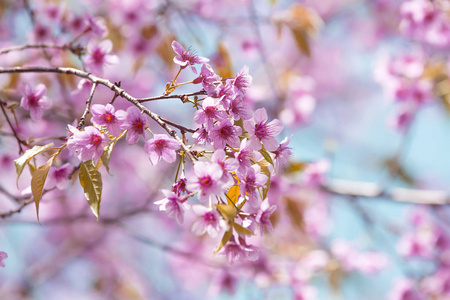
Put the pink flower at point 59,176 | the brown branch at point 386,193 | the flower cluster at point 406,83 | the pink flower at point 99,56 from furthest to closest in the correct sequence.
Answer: the flower cluster at point 406,83
the brown branch at point 386,193
the pink flower at point 99,56
the pink flower at point 59,176

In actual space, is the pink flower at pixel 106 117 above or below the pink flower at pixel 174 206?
above

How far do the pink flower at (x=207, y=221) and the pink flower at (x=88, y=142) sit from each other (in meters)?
0.24

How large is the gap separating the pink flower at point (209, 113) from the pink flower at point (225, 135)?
2cm

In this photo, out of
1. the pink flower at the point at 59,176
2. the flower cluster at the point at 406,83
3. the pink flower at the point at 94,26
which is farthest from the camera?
the flower cluster at the point at 406,83

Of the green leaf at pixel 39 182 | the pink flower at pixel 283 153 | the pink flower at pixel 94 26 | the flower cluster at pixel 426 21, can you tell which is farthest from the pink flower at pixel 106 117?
the flower cluster at pixel 426 21

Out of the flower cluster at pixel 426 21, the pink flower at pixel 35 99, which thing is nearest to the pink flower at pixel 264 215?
the pink flower at pixel 35 99

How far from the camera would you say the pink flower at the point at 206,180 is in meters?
0.85

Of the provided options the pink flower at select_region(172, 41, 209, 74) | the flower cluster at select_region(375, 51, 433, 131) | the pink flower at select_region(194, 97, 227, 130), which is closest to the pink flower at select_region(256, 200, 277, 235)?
the pink flower at select_region(194, 97, 227, 130)

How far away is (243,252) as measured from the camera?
0.95m

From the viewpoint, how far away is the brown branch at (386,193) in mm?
2230

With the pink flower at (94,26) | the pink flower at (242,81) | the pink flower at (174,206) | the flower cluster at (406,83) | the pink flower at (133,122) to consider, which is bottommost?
the flower cluster at (406,83)

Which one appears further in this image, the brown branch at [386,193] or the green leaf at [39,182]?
the brown branch at [386,193]

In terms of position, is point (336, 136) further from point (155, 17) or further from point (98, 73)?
point (98, 73)

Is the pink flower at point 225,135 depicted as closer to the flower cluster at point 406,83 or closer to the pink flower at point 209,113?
the pink flower at point 209,113
